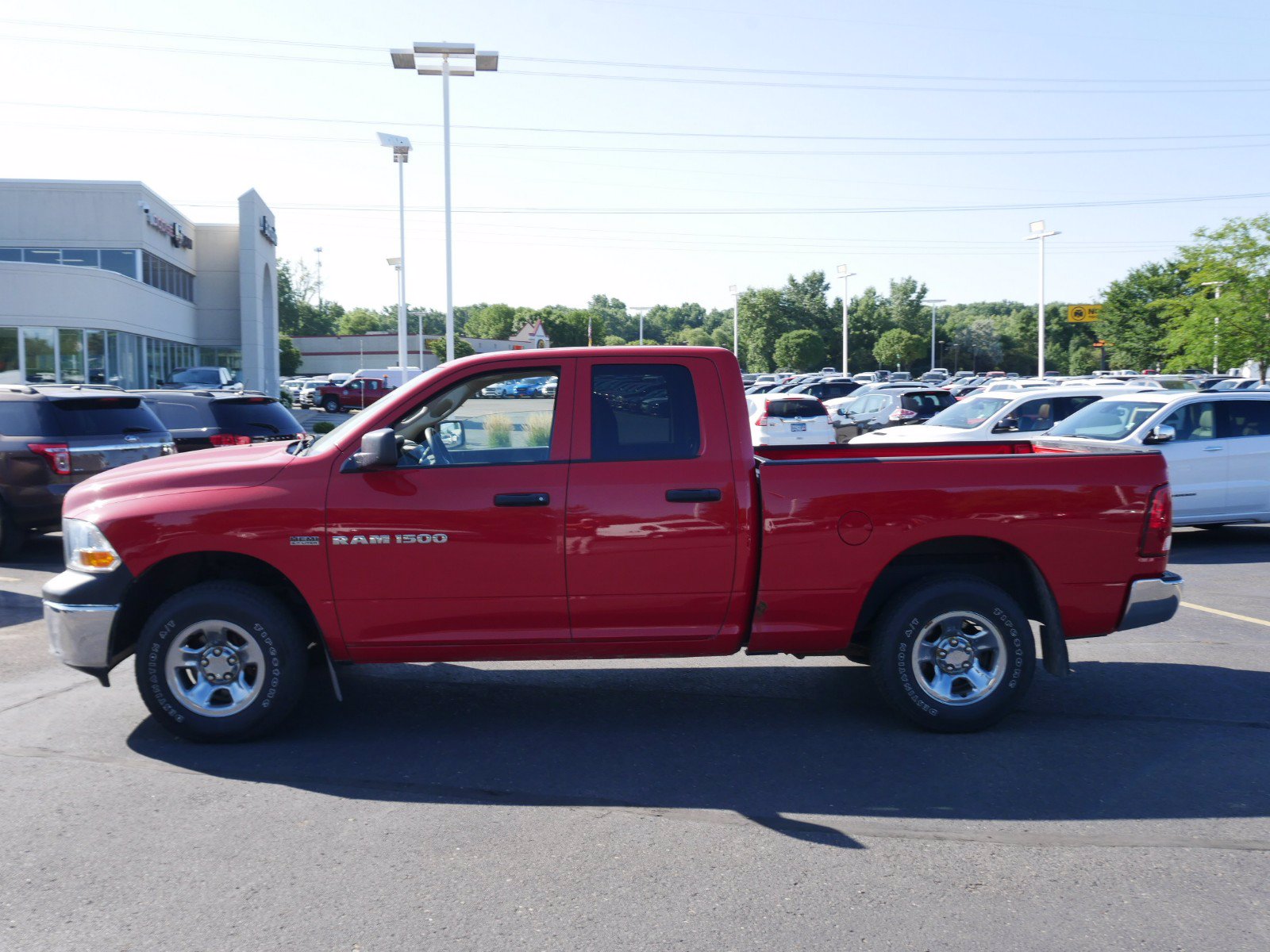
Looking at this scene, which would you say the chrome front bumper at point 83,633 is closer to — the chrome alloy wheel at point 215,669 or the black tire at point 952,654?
the chrome alloy wheel at point 215,669

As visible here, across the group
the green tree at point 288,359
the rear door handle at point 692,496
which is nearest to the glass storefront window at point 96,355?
the rear door handle at point 692,496

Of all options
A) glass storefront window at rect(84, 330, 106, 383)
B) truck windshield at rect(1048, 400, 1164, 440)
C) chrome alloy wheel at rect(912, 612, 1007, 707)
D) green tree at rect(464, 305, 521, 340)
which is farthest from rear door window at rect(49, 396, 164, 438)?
green tree at rect(464, 305, 521, 340)

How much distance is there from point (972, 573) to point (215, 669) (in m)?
4.04

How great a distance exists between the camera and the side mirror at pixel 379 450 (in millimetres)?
5363

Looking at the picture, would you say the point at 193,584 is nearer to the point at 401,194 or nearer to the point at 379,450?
the point at 379,450

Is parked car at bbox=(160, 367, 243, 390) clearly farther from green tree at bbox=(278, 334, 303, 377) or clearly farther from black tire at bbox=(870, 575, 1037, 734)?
green tree at bbox=(278, 334, 303, 377)

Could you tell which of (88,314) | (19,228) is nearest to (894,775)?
(88,314)

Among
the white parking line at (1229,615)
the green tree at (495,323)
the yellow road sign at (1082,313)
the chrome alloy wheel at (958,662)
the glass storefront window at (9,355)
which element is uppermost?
the green tree at (495,323)

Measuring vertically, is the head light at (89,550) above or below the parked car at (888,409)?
below

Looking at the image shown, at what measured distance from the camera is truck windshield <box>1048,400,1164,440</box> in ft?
43.9

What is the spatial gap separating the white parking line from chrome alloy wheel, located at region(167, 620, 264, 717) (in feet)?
24.6

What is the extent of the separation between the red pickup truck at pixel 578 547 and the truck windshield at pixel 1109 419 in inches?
322

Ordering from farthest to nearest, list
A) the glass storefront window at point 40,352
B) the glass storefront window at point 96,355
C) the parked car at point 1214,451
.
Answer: the glass storefront window at point 96,355 → the glass storefront window at point 40,352 → the parked car at point 1214,451

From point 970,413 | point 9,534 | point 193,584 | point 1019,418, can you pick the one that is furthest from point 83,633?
point 970,413
